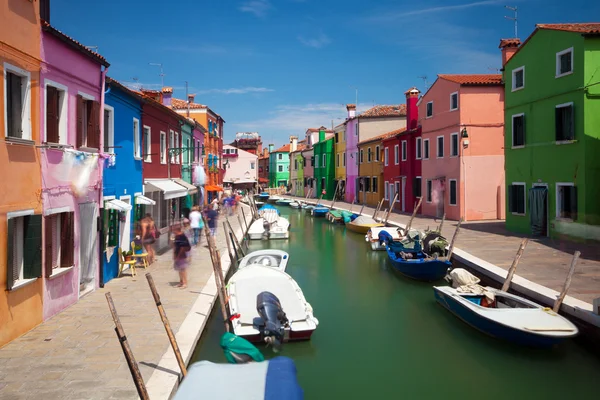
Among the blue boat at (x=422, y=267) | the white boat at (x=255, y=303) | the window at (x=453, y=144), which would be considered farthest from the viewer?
the window at (x=453, y=144)

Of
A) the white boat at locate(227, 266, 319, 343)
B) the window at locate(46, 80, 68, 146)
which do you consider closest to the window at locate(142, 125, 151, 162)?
the window at locate(46, 80, 68, 146)

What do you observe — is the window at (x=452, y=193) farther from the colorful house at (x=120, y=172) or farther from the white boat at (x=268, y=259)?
the colorful house at (x=120, y=172)

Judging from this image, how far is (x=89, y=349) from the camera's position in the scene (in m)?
7.82

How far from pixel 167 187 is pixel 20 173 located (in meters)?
10.9

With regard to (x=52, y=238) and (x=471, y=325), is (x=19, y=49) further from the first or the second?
(x=471, y=325)

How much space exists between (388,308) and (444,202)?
1652cm

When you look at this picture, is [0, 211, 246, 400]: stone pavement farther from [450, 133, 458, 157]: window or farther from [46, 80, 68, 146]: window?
[450, 133, 458, 157]: window

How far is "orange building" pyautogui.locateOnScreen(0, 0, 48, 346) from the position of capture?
7.75 metres

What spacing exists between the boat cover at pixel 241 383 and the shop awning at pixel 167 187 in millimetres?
12157

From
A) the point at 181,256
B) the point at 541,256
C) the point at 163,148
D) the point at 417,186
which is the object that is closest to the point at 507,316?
the point at 541,256

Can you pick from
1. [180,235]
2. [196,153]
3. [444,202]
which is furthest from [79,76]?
[444,202]

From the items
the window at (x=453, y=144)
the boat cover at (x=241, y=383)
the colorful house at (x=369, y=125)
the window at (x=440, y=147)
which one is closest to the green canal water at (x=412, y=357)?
the boat cover at (x=241, y=383)

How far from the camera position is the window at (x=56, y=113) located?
30.9 feet

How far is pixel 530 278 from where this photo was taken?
12.7 m
